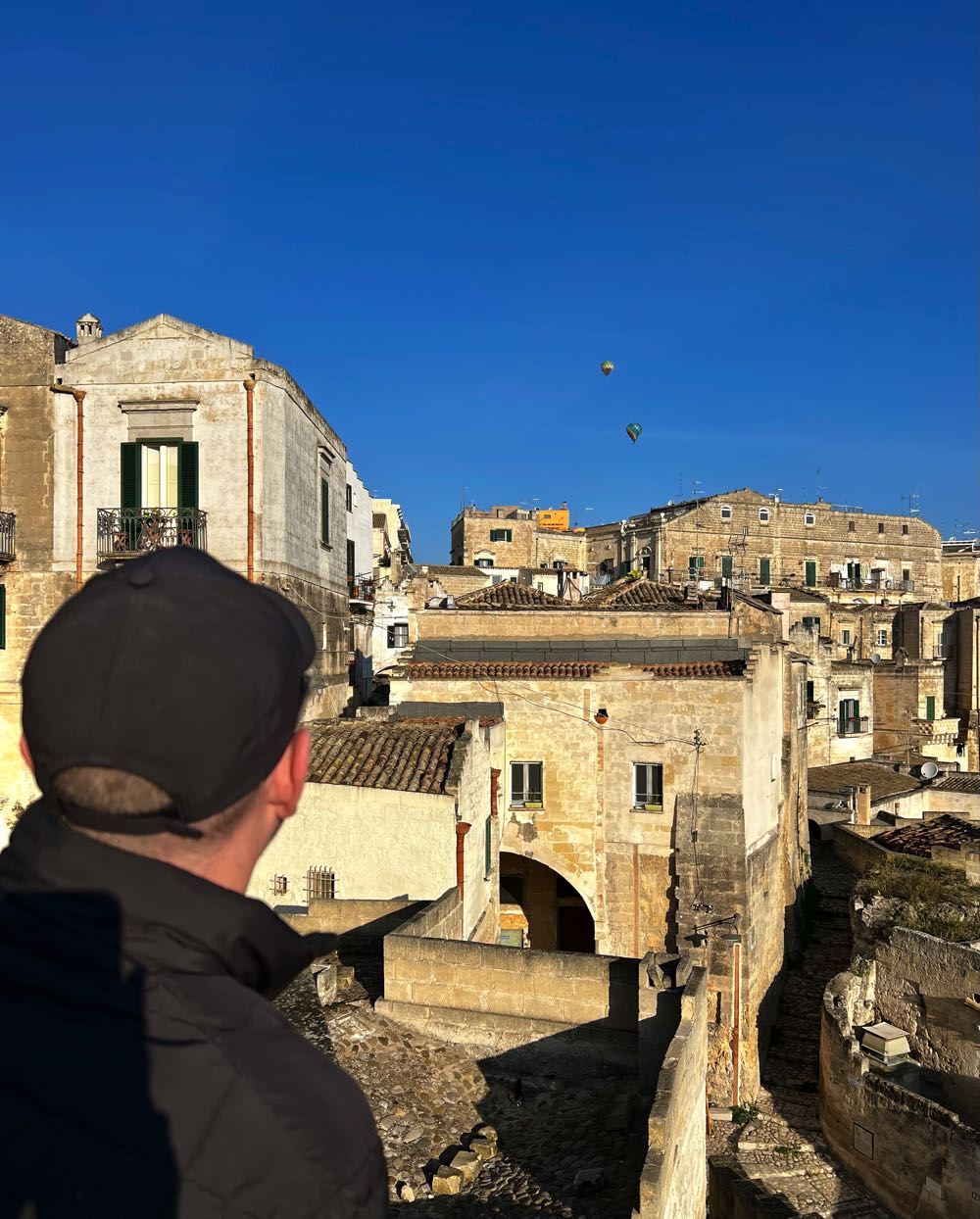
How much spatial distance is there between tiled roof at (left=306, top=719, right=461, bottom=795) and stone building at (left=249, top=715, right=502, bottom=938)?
3 cm

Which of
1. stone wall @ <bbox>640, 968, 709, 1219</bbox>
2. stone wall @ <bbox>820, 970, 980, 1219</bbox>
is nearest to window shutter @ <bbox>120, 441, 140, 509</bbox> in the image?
stone wall @ <bbox>640, 968, 709, 1219</bbox>

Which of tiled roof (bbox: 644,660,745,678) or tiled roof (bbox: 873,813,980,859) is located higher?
tiled roof (bbox: 644,660,745,678)

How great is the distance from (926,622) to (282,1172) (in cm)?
5189

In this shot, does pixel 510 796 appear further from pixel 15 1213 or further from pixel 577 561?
pixel 577 561

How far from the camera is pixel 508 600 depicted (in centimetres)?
2705

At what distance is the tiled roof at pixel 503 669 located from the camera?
2027 centimetres

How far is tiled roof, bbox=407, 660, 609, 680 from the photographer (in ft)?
66.5

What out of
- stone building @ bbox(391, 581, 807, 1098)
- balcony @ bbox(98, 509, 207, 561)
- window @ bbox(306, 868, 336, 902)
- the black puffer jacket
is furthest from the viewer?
stone building @ bbox(391, 581, 807, 1098)

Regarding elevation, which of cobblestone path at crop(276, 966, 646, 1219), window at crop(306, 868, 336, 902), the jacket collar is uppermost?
the jacket collar

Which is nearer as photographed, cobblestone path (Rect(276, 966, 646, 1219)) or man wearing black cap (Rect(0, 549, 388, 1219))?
man wearing black cap (Rect(0, 549, 388, 1219))

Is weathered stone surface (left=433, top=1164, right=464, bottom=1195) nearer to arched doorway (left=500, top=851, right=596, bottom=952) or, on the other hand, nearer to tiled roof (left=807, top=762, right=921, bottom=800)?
arched doorway (left=500, top=851, right=596, bottom=952)

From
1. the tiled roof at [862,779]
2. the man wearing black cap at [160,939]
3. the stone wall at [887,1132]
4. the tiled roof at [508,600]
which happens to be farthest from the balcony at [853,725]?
the man wearing black cap at [160,939]

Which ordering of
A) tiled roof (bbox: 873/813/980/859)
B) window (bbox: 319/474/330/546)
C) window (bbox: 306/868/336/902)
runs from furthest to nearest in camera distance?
tiled roof (bbox: 873/813/980/859) < window (bbox: 319/474/330/546) < window (bbox: 306/868/336/902)

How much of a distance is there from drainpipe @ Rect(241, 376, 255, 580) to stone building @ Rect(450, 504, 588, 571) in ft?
119
